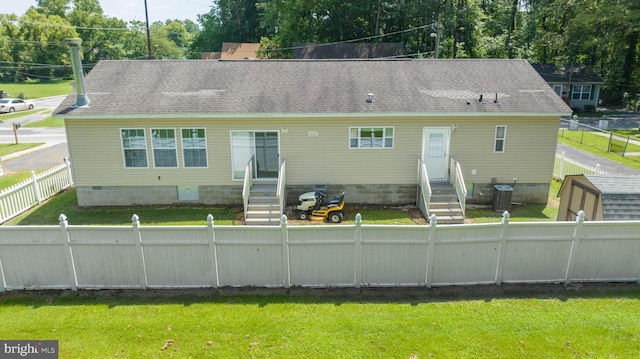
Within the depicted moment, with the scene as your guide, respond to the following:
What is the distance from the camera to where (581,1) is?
129 feet

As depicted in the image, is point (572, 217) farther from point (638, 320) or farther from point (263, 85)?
point (263, 85)

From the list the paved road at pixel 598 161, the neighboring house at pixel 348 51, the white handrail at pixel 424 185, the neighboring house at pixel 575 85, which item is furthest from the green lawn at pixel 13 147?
the neighboring house at pixel 575 85

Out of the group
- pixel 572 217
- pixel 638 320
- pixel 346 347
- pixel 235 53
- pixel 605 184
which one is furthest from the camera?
pixel 235 53

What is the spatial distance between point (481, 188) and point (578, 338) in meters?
8.47

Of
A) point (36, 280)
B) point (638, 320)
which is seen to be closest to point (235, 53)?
point (36, 280)

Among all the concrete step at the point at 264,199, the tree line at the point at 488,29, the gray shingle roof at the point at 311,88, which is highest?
the tree line at the point at 488,29

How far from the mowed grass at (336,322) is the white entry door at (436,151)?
22.2 ft

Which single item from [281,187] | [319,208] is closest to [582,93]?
[319,208]

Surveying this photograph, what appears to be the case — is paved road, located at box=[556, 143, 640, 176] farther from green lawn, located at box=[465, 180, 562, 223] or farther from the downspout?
the downspout

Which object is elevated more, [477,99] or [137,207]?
[477,99]

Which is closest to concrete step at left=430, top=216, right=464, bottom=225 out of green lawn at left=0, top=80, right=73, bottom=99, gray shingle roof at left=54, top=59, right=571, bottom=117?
gray shingle roof at left=54, top=59, right=571, bottom=117

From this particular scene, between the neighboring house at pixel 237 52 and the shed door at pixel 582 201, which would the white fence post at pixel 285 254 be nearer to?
the shed door at pixel 582 201

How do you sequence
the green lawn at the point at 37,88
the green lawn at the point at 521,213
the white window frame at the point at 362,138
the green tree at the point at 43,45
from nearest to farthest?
the green lawn at the point at 521,213
the white window frame at the point at 362,138
the green lawn at the point at 37,88
the green tree at the point at 43,45

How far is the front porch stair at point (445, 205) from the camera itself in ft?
42.0
